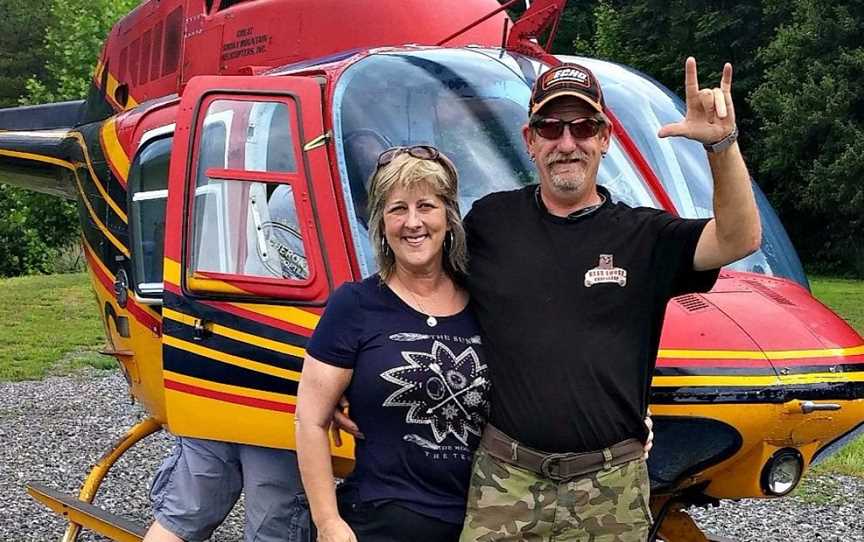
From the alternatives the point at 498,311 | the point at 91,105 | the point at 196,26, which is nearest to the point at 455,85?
the point at 498,311

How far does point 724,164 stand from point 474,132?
1320mm

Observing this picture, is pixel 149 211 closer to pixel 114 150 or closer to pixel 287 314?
pixel 114 150

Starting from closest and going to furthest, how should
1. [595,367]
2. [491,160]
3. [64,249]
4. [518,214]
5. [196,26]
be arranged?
[595,367]
[518,214]
[491,160]
[196,26]
[64,249]

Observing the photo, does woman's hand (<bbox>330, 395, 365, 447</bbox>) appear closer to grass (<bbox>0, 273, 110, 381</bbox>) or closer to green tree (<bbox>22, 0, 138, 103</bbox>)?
grass (<bbox>0, 273, 110, 381</bbox>)

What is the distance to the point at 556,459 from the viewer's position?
221 cm

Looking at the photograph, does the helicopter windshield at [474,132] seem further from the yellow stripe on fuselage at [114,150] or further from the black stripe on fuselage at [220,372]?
the yellow stripe on fuselage at [114,150]

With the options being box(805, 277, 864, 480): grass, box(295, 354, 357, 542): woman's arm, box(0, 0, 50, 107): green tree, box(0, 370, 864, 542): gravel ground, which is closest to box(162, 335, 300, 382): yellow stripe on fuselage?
box(295, 354, 357, 542): woman's arm

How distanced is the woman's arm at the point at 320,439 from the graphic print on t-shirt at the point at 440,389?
13 cm

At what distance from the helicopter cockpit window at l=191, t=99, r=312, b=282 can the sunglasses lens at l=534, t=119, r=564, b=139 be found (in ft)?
3.53

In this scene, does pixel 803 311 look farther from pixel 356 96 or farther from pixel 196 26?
Result: pixel 196 26

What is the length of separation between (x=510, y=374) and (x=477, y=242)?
37 cm

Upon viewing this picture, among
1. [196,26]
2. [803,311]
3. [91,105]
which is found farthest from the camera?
[91,105]

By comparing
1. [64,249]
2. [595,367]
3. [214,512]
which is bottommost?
[64,249]

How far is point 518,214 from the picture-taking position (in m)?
2.39
